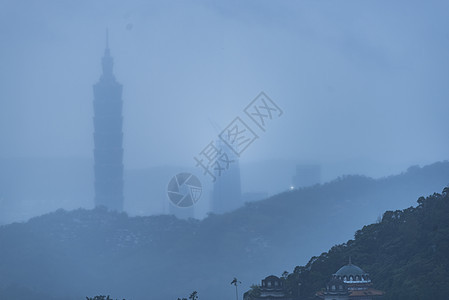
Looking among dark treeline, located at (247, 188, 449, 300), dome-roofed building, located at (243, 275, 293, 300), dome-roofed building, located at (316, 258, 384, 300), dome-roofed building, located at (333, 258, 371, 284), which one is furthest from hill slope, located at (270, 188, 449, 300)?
dome-roofed building, located at (243, 275, 293, 300)

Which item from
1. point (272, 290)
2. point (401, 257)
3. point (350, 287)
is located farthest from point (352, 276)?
point (401, 257)

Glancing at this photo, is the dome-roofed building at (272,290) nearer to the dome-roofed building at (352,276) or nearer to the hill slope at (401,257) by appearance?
the dome-roofed building at (352,276)

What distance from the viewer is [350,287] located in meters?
130

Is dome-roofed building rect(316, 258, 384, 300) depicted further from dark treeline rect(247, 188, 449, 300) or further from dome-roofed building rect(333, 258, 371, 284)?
dark treeline rect(247, 188, 449, 300)

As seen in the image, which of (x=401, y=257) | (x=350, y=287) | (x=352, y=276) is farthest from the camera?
(x=401, y=257)

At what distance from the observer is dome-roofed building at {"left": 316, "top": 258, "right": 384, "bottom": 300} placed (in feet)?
414

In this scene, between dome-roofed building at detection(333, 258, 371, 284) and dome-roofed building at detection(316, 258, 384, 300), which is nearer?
dome-roofed building at detection(316, 258, 384, 300)

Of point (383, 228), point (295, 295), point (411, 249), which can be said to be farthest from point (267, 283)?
point (383, 228)

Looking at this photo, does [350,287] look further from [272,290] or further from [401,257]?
[401,257]

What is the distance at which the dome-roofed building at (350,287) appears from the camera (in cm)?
12612

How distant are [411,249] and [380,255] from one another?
5.78 metres

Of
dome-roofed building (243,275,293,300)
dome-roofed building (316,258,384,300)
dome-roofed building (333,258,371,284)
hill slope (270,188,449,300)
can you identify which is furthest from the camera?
hill slope (270,188,449,300)

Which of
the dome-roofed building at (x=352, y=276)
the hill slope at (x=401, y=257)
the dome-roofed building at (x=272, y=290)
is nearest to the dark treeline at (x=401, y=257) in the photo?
the hill slope at (x=401, y=257)

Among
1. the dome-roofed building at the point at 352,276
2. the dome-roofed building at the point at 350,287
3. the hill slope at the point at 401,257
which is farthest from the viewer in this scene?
the hill slope at the point at 401,257
